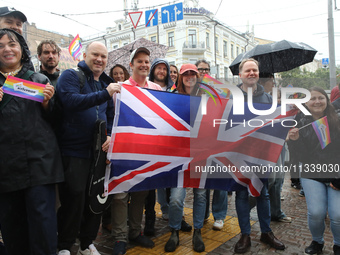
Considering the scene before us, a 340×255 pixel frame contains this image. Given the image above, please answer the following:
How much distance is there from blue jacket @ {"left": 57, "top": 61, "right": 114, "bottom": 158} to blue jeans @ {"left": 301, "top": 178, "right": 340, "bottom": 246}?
245 cm

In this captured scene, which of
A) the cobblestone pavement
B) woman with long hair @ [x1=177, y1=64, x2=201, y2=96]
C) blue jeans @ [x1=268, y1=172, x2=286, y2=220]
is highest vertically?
woman with long hair @ [x1=177, y1=64, x2=201, y2=96]

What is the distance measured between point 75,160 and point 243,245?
213 centimetres

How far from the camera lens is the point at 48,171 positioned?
2596 mm

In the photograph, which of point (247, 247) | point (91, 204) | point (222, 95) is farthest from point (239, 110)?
point (91, 204)

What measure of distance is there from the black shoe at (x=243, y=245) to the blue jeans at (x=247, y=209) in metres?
0.07

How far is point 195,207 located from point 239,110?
1.30 m

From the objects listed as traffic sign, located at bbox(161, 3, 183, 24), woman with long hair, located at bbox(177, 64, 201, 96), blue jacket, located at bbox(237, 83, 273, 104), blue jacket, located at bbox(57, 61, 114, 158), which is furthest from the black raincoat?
traffic sign, located at bbox(161, 3, 183, 24)

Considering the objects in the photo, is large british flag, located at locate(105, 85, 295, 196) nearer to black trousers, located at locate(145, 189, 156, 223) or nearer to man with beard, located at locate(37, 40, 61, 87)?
black trousers, located at locate(145, 189, 156, 223)

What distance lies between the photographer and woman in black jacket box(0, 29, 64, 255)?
246 cm

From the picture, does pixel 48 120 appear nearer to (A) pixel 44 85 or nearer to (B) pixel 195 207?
(A) pixel 44 85

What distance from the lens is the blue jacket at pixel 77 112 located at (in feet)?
9.21

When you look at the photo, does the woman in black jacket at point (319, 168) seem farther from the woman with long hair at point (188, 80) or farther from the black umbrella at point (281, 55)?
the black umbrella at point (281, 55)

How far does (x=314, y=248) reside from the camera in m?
3.25

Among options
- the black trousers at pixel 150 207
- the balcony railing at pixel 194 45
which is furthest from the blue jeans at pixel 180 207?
the balcony railing at pixel 194 45
